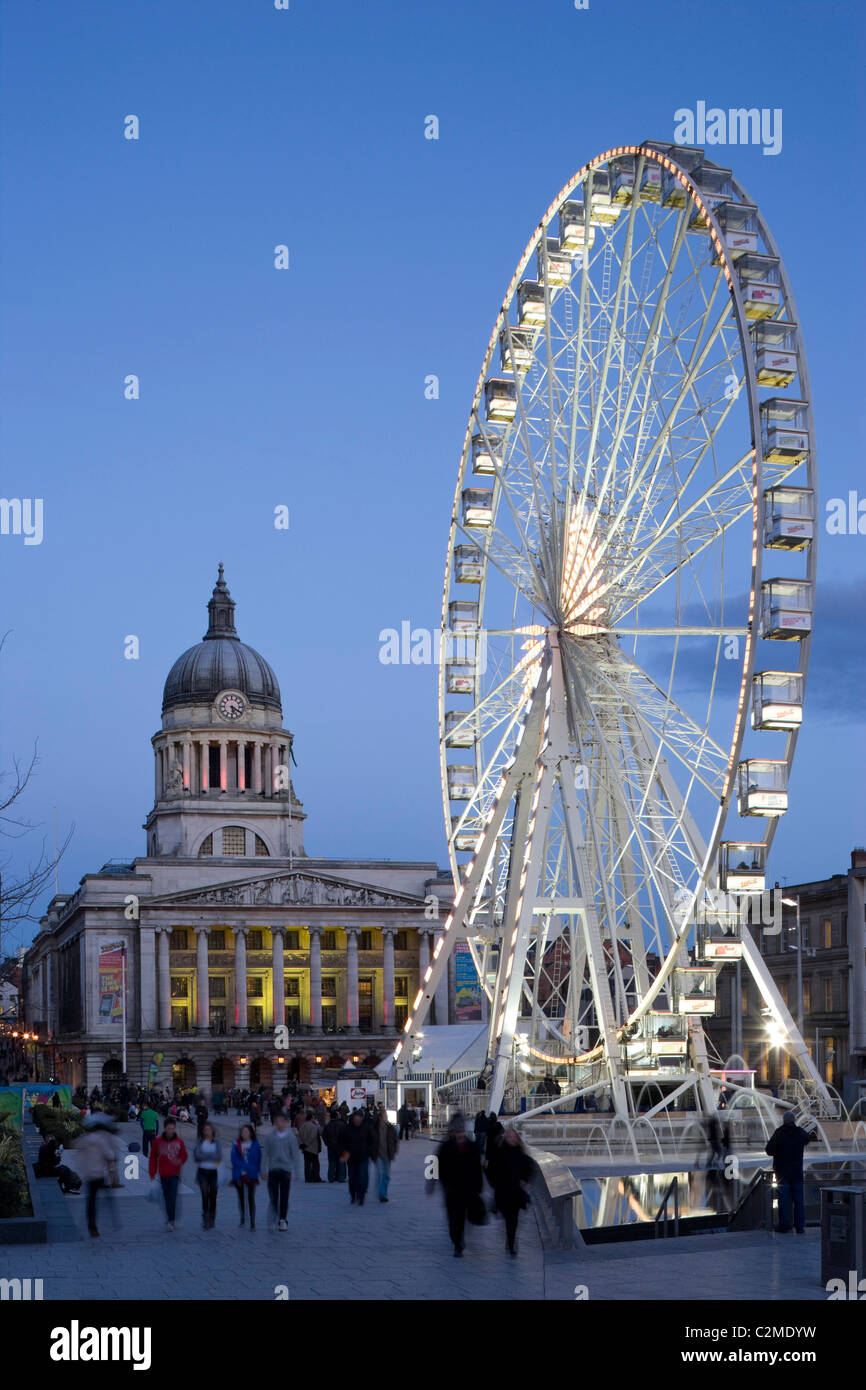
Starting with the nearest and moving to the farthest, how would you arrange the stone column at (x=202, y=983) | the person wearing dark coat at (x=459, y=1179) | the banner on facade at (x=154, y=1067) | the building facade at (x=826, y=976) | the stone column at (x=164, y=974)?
the person wearing dark coat at (x=459, y=1179), the building facade at (x=826, y=976), the banner on facade at (x=154, y=1067), the stone column at (x=164, y=974), the stone column at (x=202, y=983)

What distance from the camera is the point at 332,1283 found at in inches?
794

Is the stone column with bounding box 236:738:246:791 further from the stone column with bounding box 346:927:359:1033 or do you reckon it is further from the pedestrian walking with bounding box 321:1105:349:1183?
the pedestrian walking with bounding box 321:1105:349:1183

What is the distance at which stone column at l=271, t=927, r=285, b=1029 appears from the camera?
14362cm

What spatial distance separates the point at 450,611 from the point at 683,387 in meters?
15.4

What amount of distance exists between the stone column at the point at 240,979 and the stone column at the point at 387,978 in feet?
38.3

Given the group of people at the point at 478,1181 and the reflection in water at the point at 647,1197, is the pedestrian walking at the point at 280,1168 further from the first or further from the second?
the reflection in water at the point at 647,1197

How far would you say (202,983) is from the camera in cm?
14200

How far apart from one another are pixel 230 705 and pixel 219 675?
493 cm

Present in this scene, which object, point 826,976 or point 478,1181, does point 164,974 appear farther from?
point 478,1181

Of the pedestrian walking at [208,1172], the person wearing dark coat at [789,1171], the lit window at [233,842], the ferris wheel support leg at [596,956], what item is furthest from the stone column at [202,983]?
the person wearing dark coat at [789,1171]

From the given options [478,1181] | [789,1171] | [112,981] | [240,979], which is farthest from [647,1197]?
[240,979]

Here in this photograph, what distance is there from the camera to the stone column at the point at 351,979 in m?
146

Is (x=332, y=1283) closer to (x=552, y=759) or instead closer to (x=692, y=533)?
(x=692, y=533)
